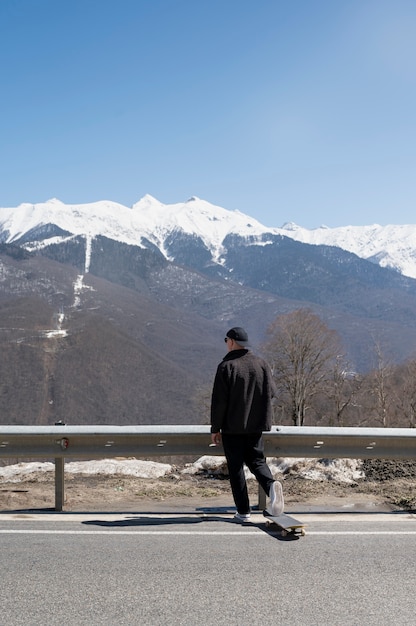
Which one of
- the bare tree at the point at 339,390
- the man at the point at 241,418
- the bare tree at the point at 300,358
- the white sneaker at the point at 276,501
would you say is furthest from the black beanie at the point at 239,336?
the bare tree at the point at 300,358

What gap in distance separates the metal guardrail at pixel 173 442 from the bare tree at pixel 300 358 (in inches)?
2255

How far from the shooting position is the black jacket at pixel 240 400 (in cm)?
611

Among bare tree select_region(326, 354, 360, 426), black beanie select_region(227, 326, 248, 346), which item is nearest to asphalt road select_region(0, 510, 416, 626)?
black beanie select_region(227, 326, 248, 346)

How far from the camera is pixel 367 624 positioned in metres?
3.62

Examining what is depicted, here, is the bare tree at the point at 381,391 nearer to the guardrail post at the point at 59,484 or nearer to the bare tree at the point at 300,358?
the bare tree at the point at 300,358

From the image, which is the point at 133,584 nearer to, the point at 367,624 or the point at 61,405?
Result: the point at 367,624

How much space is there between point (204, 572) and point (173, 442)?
238cm

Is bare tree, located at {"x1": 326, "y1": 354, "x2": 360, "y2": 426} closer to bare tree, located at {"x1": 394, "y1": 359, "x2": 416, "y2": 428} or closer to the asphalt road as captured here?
bare tree, located at {"x1": 394, "y1": 359, "x2": 416, "y2": 428}

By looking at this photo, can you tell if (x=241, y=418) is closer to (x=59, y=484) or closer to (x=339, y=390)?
(x=59, y=484)

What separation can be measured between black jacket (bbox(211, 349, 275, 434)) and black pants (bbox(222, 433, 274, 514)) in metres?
0.11

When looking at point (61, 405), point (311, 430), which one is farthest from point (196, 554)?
point (61, 405)

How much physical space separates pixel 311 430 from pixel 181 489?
220 centimetres

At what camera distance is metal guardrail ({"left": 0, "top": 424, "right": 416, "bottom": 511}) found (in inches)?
268

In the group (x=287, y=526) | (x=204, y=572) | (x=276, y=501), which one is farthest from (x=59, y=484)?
(x=204, y=572)
